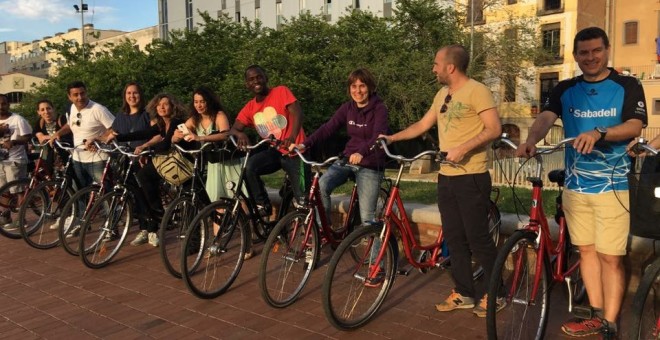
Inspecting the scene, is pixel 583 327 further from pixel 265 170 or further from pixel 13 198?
pixel 13 198

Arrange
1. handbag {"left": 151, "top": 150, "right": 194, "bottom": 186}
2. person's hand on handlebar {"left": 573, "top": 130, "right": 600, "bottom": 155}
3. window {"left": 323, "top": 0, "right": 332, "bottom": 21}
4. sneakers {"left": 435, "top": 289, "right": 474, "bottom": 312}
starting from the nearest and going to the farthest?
1. person's hand on handlebar {"left": 573, "top": 130, "right": 600, "bottom": 155}
2. sneakers {"left": 435, "top": 289, "right": 474, "bottom": 312}
3. handbag {"left": 151, "top": 150, "right": 194, "bottom": 186}
4. window {"left": 323, "top": 0, "right": 332, "bottom": 21}

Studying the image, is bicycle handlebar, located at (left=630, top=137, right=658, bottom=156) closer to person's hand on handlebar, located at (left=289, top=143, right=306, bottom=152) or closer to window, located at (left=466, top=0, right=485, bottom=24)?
person's hand on handlebar, located at (left=289, top=143, right=306, bottom=152)

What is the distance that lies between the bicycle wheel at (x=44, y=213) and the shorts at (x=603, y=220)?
565 cm

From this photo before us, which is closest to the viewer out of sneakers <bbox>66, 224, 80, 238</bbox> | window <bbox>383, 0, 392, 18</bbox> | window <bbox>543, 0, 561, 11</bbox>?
sneakers <bbox>66, 224, 80, 238</bbox>

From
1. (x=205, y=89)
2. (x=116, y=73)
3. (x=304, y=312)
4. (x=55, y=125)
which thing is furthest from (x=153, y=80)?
(x=304, y=312)

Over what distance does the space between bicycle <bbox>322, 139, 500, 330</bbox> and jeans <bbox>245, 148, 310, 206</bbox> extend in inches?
55.2

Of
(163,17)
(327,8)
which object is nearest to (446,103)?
(327,8)

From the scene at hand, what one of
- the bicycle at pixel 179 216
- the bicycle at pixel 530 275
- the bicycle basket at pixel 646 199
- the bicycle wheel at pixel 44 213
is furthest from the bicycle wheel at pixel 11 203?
the bicycle basket at pixel 646 199

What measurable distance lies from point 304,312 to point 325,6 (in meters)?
44.7

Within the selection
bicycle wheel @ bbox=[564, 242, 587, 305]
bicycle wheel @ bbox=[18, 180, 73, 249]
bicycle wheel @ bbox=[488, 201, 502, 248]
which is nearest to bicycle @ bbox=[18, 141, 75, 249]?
bicycle wheel @ bbox=[18, 180, 73, 249]

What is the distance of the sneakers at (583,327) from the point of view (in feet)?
11.8

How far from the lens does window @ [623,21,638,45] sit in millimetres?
39125

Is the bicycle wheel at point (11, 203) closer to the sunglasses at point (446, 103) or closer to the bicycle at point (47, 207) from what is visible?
the bicycle at point (47, 207)

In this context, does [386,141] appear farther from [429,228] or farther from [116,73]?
[116,73]
